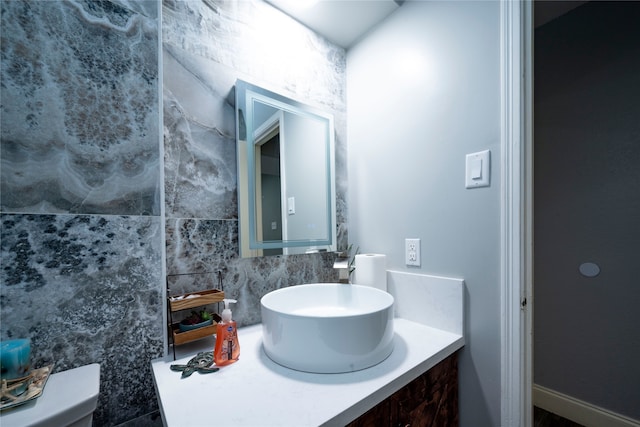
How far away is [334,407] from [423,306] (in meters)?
0.63

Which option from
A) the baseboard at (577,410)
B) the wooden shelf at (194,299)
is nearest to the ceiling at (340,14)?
the wooden shelf at (194,299)

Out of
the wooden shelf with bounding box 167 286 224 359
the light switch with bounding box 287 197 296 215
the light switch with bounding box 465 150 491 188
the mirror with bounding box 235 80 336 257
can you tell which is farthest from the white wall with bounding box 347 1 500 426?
the wooden shelf with bounding box 167 286 224 359

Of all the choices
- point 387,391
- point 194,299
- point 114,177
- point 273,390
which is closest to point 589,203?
point 387,391

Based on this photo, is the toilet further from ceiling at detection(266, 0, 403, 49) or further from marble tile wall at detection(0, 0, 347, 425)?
ceiling at detection(266, 0, 403, 49)

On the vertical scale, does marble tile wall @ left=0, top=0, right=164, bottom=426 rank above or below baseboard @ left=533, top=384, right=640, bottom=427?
above

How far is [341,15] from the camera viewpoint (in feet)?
3.91

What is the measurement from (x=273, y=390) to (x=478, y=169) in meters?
0.95

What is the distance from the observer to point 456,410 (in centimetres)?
95

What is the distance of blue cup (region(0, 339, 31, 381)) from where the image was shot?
525 millimetres

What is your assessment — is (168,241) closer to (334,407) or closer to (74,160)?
(74,160)

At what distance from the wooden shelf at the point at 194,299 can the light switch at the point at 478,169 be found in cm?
97

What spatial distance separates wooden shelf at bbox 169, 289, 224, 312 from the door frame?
0.96 metres

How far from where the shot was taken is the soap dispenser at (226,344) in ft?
2.35

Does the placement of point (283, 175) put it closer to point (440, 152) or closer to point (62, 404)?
point (440, 152)
